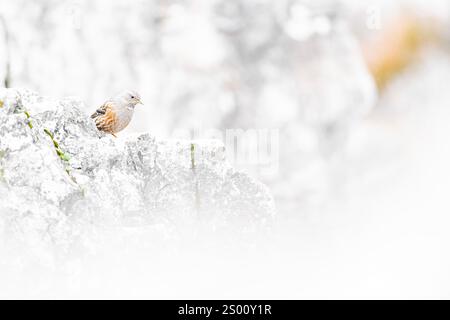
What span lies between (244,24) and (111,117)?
125ft

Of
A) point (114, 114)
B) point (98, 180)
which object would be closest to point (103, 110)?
point (114, 114)

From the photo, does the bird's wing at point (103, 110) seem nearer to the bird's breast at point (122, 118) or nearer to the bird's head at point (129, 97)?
the bird's breast at point (122, 118)

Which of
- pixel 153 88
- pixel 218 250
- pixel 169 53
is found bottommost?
pixel 218 250

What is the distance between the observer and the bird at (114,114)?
12.7m

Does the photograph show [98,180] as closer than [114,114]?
Yes

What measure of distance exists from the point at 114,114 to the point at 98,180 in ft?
7.67

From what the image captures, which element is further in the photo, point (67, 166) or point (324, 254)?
point (324, 254)

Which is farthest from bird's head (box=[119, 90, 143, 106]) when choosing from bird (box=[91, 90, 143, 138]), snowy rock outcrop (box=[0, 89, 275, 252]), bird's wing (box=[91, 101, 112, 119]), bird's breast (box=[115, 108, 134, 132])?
snowy rock outcrop (box=[0, 89, 275, 252])

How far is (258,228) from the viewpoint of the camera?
39.5 ft

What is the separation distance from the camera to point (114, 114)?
12773mm

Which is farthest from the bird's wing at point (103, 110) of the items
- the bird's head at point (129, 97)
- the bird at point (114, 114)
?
the bird's head at point (129, 97)

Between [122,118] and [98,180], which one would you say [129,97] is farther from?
[98,180]
